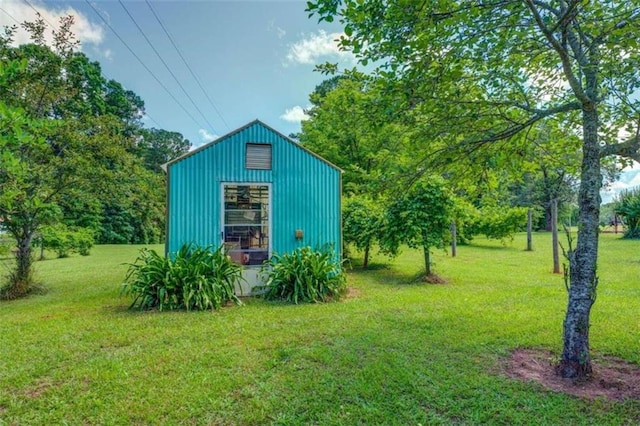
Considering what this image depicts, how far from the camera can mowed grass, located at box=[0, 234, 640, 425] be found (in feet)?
8.80

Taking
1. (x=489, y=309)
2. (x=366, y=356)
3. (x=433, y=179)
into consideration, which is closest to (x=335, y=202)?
(x=433, y=179)

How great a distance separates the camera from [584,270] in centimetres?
317

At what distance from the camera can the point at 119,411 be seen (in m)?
2.72

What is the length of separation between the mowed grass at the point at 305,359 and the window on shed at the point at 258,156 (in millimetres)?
2695

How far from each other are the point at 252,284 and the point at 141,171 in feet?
14.2

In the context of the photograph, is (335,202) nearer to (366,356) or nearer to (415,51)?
(366,356)

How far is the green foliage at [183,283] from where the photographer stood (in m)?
5.85

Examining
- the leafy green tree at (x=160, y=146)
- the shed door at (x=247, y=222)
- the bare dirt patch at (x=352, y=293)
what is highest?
the leafy green tree at (x=160, y=146)

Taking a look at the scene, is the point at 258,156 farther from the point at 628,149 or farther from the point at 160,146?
the point at 160,146

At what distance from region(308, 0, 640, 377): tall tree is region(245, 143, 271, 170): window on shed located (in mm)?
4282

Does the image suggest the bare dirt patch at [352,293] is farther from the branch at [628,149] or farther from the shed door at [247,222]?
the branch at [628,149]

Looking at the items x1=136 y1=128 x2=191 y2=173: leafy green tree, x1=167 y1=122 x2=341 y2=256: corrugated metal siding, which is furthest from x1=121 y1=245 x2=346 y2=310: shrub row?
x1=136 y1=128 x2=191 y2=173: leafy green tree

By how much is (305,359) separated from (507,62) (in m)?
3.70

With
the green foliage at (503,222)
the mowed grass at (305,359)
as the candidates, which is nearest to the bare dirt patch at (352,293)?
the mowed grass at (305,359)
